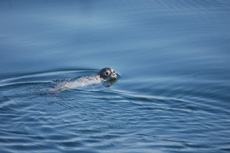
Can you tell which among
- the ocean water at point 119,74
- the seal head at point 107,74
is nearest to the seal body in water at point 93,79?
the seal head at point 107,74

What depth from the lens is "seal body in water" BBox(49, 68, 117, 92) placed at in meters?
11.5

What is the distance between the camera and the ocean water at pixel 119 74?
8.12 metres

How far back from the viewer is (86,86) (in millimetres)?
11633

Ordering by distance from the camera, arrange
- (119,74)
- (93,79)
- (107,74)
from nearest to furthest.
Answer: (107,74) < (93,79) < (119,74)

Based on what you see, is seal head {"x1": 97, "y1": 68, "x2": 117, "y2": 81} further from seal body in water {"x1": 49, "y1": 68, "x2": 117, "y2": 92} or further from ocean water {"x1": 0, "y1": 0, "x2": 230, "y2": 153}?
ocean water {"x1": 0, "y1": 0, "x2": 230, "y2": 153}

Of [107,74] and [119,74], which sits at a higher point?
Result: [119,74]

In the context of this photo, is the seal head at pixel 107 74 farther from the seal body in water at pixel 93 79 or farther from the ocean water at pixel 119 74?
the ocean water at pixel 119 74

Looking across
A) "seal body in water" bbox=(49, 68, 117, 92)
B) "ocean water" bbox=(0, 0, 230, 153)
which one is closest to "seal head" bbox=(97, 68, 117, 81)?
"seal body in water" bbox=(49, 68, 117, 92)

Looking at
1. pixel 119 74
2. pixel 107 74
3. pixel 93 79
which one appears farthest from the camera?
pixel 119 74

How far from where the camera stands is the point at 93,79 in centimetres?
1199

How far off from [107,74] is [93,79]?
1.59 ft

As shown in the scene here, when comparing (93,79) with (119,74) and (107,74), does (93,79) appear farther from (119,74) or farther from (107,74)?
(119,74)

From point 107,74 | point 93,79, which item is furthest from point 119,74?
point 93,79

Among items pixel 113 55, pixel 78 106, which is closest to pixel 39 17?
pixel 113 55
